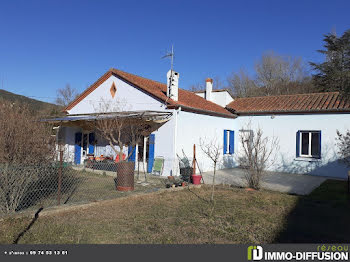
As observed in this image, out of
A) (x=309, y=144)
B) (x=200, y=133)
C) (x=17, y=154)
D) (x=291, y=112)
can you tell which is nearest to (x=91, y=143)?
(x=200, y=133)

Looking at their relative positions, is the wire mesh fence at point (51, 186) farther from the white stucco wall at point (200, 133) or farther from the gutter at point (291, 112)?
the gutter at point (291, 112)

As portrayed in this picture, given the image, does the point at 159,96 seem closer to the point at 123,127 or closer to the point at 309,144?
the point at 123,127

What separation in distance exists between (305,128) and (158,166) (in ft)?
30.6

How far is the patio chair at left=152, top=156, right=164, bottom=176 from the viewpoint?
46.3 ft

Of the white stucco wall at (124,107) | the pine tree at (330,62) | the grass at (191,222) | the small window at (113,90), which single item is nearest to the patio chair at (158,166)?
the white stucco wall at (124,107)

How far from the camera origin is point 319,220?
704cm

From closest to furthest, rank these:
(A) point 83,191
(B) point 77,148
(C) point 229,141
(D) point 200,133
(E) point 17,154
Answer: (E) point 17,154 < (A) point 83,191 < (D) point 200,133 < (C) point 229,141 < (B) point 77,148

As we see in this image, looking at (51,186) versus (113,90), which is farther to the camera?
(113,90)

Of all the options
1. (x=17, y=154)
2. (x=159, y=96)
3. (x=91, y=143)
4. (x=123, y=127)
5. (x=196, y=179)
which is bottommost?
(x=196, y=179)

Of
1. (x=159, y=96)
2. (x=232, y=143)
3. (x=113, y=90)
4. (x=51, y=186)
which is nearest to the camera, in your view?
(x=51, y=186)

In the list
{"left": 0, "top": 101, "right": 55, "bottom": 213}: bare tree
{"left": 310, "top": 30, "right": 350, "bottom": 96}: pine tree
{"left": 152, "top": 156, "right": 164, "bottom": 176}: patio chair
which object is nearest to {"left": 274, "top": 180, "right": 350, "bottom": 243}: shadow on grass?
{"left": 0, "top": 101, "right": 55, "bottom": 213}: bare tree

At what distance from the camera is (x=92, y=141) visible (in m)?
18.1

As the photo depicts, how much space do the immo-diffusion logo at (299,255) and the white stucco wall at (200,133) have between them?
9341 millimetres

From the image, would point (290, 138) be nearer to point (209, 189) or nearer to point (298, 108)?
point (298, 108)
